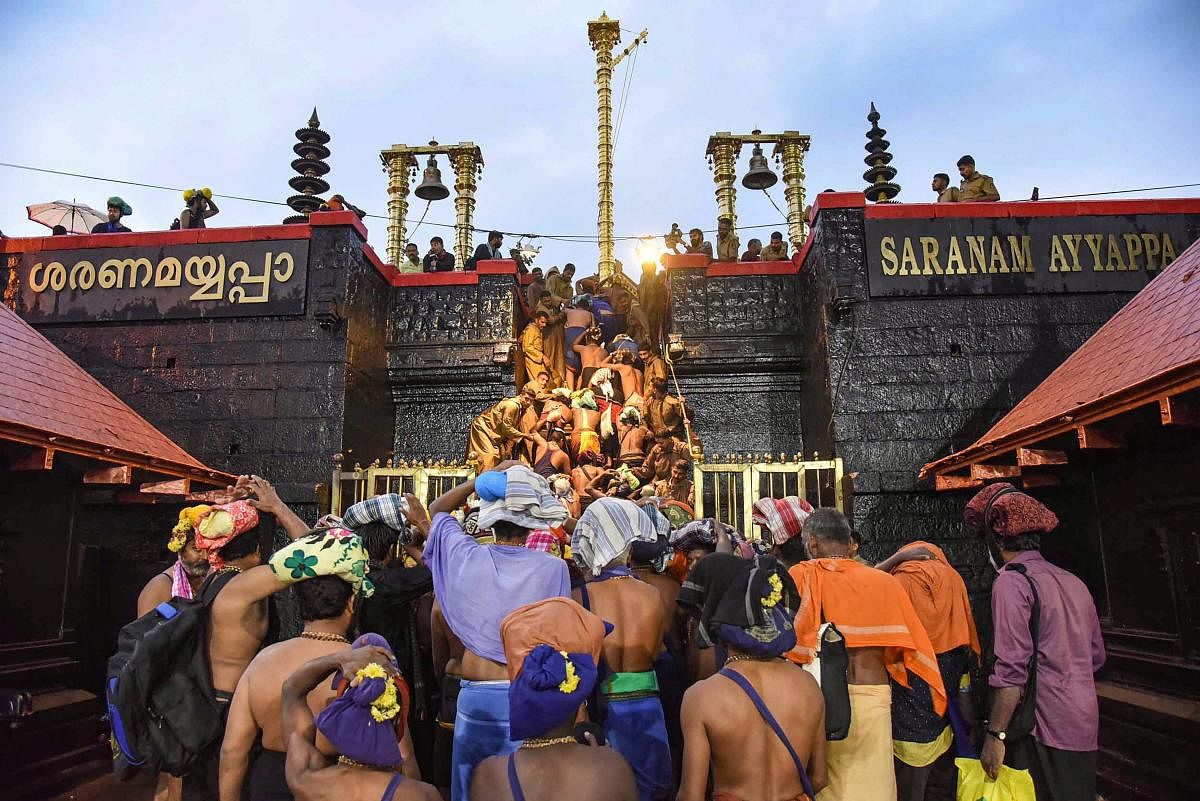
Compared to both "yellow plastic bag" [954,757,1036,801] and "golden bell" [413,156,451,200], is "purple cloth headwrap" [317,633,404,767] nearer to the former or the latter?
"yellow plastic bag" [954,757,1036,801]

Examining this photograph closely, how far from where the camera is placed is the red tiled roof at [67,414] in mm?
5684

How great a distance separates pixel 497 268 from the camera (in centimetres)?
1183

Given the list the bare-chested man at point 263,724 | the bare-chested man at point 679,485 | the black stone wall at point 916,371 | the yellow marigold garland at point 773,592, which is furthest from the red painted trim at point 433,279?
the yellow marigold garland at point 773,592

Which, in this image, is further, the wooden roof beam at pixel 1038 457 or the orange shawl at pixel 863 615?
the wooden roof beam at pixel 1038 457

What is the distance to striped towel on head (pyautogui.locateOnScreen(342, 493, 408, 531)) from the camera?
4.68m

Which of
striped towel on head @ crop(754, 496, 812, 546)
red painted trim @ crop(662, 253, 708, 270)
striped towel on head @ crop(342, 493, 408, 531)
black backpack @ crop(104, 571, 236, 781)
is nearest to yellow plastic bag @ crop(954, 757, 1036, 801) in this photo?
striped towel on head @ crop(754, 496, 812, 546)

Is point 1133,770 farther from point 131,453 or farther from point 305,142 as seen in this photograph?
point 305,142

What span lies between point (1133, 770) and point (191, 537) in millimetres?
6655

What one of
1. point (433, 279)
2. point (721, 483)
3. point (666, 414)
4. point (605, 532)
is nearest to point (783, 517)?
point (605, 532)

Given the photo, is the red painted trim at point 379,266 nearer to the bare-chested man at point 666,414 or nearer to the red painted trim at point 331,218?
the red painted trim at point 331,218

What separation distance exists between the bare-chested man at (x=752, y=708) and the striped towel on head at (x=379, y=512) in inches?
93.0

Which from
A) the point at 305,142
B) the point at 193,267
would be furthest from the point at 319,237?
the point at 305,142

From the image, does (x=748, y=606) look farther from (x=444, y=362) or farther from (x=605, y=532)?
(x=444, y=362)

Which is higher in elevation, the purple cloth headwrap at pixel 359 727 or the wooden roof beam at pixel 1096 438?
the wooden roof beam at pixel 1096 438
